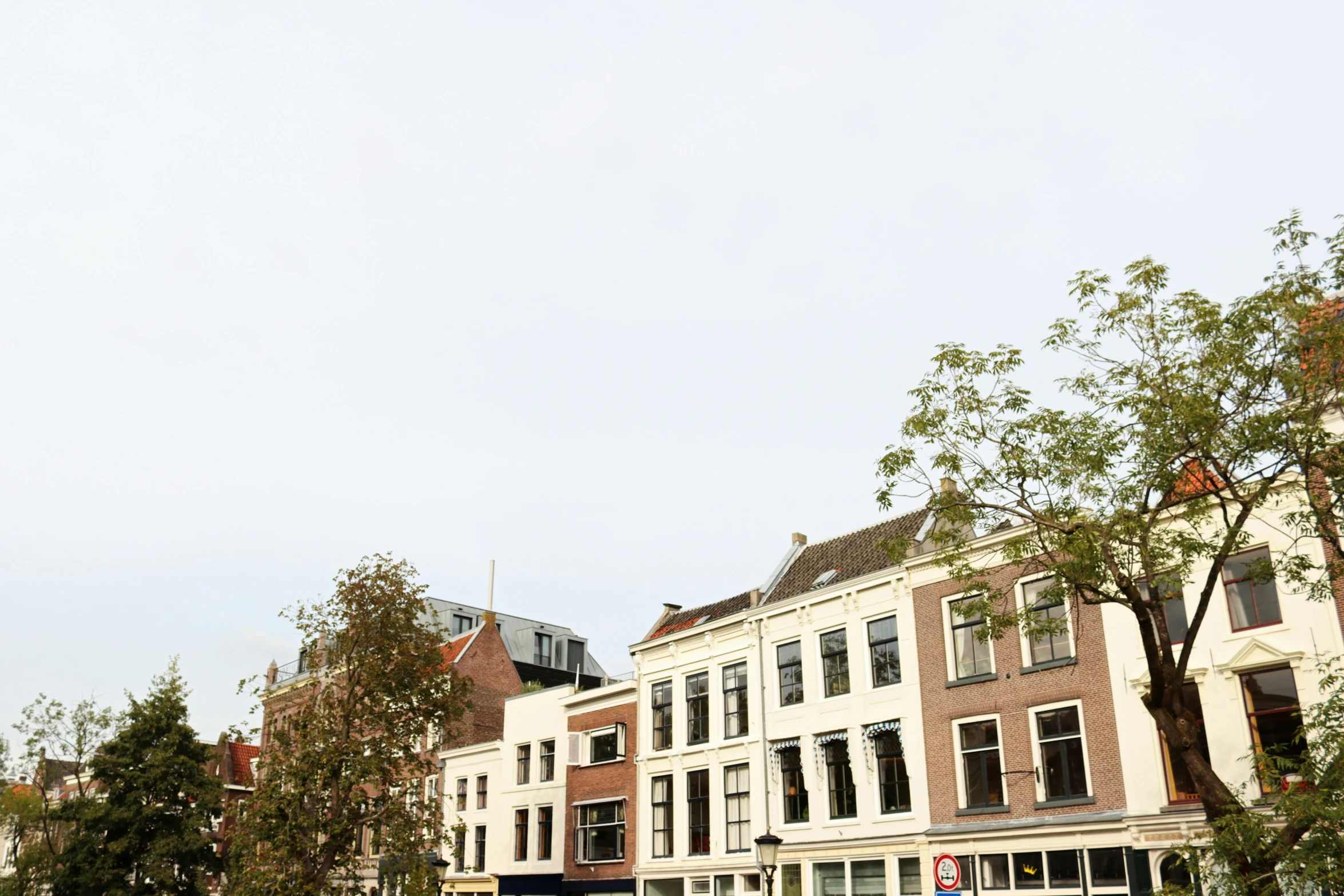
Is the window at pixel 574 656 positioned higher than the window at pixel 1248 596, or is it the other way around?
the window at pixel 574 656

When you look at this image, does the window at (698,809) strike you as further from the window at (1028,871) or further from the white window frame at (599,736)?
the window at (1028,871)

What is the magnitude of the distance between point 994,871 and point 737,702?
1137cm

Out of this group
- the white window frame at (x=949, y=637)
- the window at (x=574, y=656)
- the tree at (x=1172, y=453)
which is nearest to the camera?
the tree at (x=1172, y=453)

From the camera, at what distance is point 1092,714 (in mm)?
28125

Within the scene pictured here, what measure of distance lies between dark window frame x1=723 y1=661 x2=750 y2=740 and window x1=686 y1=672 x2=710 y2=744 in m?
0.77

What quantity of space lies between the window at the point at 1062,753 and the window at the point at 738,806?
10837 mm

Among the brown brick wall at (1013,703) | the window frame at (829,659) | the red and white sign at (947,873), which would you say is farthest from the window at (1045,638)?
the window frame at (829,659)

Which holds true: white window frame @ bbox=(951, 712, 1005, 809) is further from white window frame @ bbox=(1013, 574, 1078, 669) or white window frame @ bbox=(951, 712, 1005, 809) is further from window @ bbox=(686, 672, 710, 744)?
window @ bbox=(686, 672, 710, 744)

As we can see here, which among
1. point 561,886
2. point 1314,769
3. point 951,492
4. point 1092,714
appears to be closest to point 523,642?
point 561,886

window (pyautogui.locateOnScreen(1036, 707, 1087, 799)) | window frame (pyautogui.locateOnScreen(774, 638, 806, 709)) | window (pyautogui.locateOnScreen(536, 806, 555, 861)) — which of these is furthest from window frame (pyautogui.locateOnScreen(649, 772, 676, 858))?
window (pyautogui.locateOnScreen(1036, 707, 1087, 799))

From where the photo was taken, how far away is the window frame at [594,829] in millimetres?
41094

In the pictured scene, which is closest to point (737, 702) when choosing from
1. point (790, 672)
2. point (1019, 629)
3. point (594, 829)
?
point (790, 672)

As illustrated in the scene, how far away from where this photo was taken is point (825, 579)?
38.0 metres

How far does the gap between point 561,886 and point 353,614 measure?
48.7 feet
